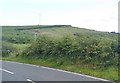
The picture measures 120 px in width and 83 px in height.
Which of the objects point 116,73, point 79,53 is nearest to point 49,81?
point 116,73

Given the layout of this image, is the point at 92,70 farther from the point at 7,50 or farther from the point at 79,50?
the point at 7,50

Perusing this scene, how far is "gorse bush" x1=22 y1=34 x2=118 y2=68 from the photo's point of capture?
19641mm

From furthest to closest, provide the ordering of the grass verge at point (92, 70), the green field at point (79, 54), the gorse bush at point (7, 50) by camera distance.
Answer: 1. the gorse bush at point (7, 50)
2. the green field at point (79, 54)
3. the grass verge at point (92, 70)

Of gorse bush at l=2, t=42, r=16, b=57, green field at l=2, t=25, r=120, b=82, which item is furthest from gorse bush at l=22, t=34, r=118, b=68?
gorse bush at l=2, t=42, r=16, b=57

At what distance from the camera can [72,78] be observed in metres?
15.7

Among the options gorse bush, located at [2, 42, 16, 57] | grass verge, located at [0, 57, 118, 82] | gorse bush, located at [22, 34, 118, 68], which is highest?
gorse bush, located at [22, 34, 118, 68]

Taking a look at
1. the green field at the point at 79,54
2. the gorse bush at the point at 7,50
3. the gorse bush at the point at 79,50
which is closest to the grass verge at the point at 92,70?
the green field at the point at 79,54

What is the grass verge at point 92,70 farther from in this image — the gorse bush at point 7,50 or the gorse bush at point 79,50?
the gorse bush at point 7,50

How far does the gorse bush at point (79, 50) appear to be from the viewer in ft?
64.4

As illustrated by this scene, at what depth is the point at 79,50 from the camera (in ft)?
74.7

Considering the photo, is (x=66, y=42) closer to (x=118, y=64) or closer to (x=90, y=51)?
(x=90, y=51)

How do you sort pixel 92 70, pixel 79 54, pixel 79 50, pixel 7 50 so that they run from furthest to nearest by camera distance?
1. pixel 7 50
2. pixel 79 50
3. pixel 79 54
4. pixel 92 70

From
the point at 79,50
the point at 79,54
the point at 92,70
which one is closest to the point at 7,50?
the point at 79,50

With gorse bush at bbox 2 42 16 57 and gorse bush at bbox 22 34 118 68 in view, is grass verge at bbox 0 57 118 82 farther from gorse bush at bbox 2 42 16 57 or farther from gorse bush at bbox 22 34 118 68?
gorse bush at bbox 2 42 16 57
